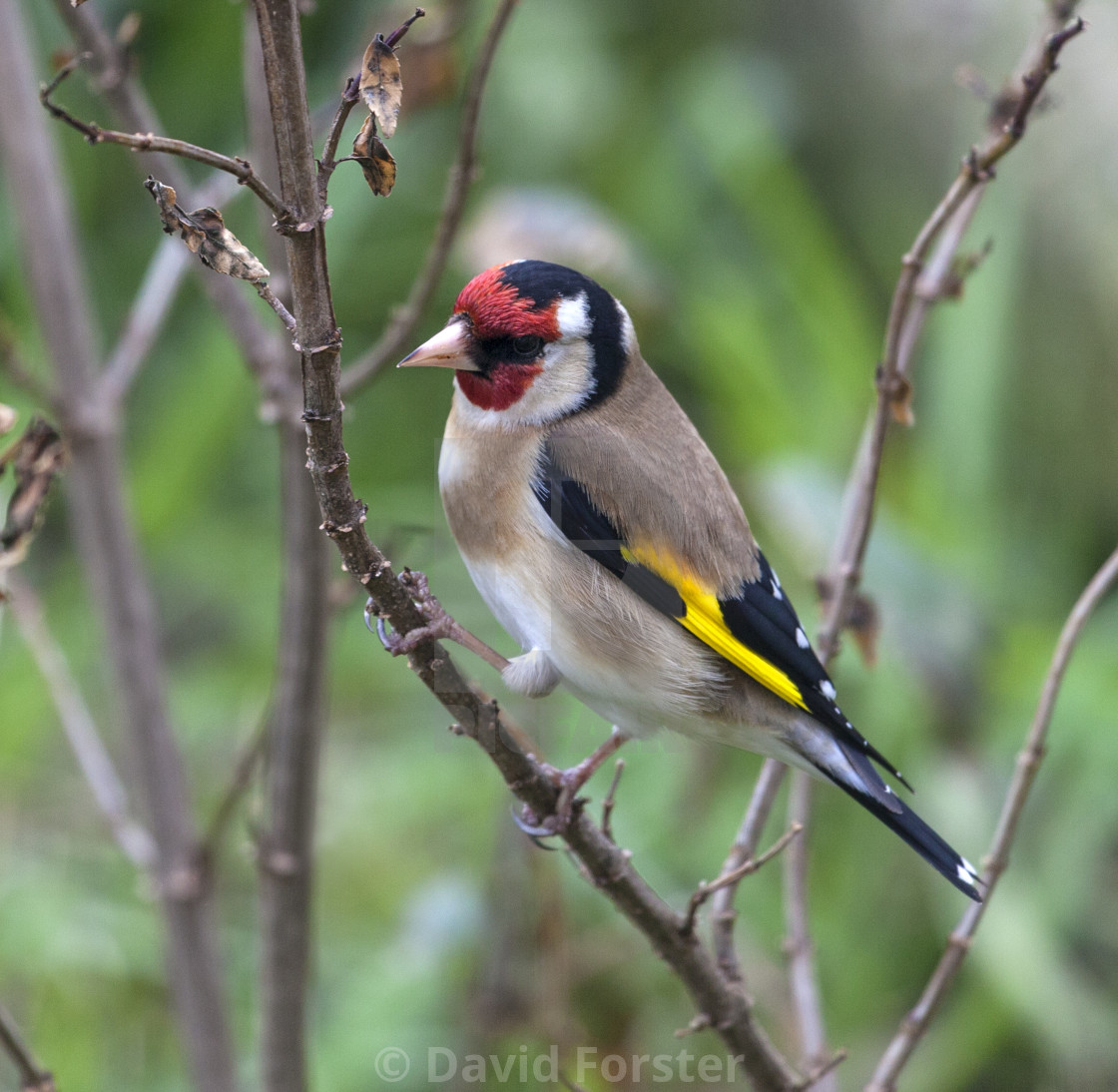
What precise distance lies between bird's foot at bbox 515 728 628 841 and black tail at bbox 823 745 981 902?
1.09 ft

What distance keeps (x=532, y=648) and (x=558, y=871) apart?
995 mm

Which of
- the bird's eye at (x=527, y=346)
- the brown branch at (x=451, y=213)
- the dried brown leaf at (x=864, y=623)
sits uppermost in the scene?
the brown branch at (x=451, y=213)

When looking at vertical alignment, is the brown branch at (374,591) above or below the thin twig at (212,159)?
below

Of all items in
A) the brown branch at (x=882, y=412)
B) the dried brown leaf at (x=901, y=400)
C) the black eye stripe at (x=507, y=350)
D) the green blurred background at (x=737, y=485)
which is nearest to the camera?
the brown branch at (x=882, y=412)

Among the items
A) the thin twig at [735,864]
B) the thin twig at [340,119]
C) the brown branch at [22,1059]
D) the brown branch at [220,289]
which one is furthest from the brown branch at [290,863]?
the thin twig at [340,119]

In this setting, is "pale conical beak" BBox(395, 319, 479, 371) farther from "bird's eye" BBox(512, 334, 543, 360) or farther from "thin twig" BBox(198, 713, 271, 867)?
"thin twig" BBox(198, 713, 271, 867)

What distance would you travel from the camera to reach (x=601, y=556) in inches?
74.0

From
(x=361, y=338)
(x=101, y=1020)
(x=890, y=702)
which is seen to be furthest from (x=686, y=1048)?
(x=361, y=338)

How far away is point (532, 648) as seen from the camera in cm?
186

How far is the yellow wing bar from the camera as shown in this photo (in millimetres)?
1871

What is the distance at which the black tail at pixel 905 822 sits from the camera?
5.49 feet

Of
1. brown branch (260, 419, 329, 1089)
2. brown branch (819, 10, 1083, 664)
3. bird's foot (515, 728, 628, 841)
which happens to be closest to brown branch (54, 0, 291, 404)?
brown branch (260, 419, 329, 1089)

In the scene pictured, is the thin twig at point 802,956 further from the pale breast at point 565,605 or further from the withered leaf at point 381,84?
the withered leaf at point 381,84

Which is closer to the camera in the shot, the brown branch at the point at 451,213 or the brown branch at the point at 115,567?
the brown branch at the point at 451,213
